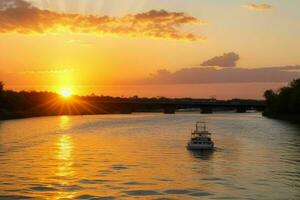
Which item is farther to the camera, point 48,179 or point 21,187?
point 48,179

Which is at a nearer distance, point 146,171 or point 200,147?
point 146,171

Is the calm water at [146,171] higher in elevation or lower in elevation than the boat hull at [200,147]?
lower

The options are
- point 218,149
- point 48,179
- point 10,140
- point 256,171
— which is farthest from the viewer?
point 10,140

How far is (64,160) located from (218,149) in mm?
26365

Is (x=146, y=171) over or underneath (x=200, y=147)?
underneath

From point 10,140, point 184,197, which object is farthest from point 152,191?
point 10,140

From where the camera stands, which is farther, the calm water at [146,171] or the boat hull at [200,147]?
the boat hull at [200,147]

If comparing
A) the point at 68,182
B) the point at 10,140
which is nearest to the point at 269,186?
the point at 68,182

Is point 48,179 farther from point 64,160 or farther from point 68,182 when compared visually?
point 64,160

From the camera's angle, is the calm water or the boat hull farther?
the boat hull

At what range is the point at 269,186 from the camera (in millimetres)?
49594

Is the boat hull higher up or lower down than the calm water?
higher up

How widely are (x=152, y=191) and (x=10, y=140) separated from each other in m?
55.4

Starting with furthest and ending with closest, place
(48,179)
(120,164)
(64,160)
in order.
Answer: (64,160)
(120,164)
(48,179)
